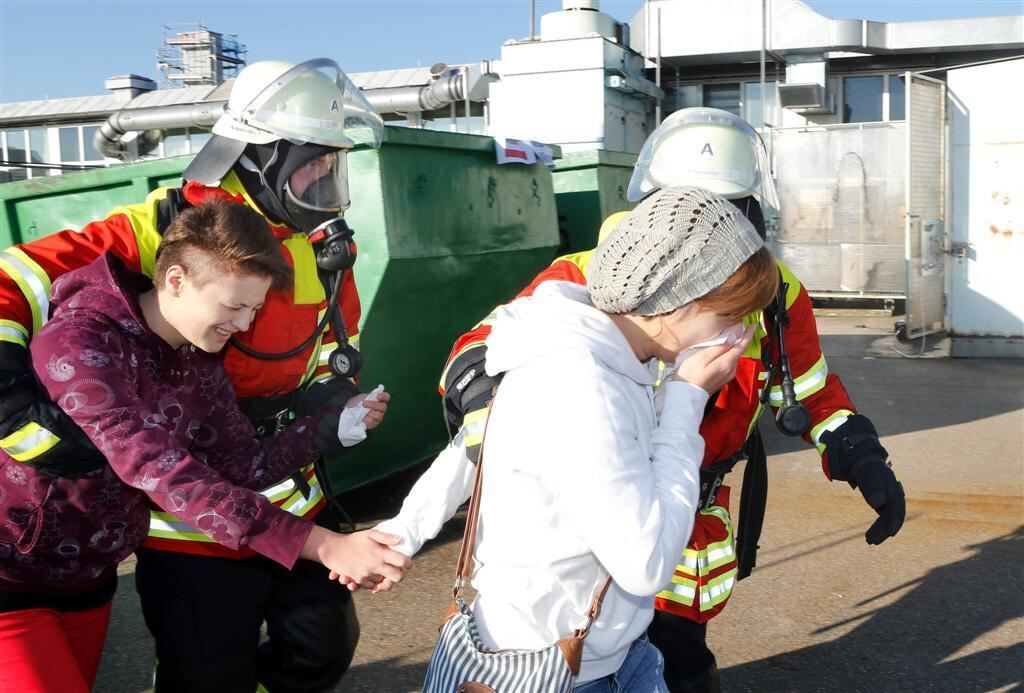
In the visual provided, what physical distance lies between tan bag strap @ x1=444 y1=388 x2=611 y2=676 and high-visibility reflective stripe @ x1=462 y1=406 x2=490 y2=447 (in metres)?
0.05

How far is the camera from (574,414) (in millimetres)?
1465

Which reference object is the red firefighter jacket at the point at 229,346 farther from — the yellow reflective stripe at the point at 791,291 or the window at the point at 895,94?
the window at the point at 895,94

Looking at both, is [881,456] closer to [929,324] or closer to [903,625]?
[903,625]

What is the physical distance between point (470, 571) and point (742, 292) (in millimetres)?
634

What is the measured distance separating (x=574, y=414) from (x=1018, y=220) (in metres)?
8.86

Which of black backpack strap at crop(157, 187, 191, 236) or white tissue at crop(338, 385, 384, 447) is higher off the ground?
black backpack strap at crop(157, 187, 191, 236)

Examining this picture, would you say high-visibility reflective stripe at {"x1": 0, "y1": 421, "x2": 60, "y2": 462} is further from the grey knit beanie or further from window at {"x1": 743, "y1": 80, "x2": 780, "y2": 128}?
window at {"x1": 743, "y1": 80, "x2": 780, "y2": 128}

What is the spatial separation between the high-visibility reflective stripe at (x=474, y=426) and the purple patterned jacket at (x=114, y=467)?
341 mm

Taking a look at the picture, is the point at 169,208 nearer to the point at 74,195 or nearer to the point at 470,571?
the point at 470,571

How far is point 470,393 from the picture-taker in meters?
2.04

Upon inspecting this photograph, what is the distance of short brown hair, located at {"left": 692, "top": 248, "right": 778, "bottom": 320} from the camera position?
1600mm

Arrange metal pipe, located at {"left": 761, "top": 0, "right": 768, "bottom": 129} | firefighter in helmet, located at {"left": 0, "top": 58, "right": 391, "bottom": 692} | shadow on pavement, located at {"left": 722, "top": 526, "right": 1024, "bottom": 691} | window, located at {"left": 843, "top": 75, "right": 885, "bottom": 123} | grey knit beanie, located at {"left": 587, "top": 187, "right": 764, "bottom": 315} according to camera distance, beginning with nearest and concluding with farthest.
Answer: grey knit beanie, located at {"left": 587, "top": 187, "right": 764, "bottom": 315} < firefighter in helmet, located at {"left": 0, "top": 58, "right": 391, "bottom": 692} < shadow on pavement, located at {"left": 722, "top": 526, "right": 1024, "bottom": 691} < metal pipe, located at {"left": 761, "top": 0, "right": 768, "bottom": 129} < window, located at {"left": 843, "top": 75, "right": 885, "bottom": 123}

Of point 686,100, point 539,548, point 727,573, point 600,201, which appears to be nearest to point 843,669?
point 727,573

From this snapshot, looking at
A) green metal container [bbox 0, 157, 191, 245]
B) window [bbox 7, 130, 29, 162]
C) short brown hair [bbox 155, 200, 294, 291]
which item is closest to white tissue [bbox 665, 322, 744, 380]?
short brown hair [bbox 155, 200, 294, 291]
